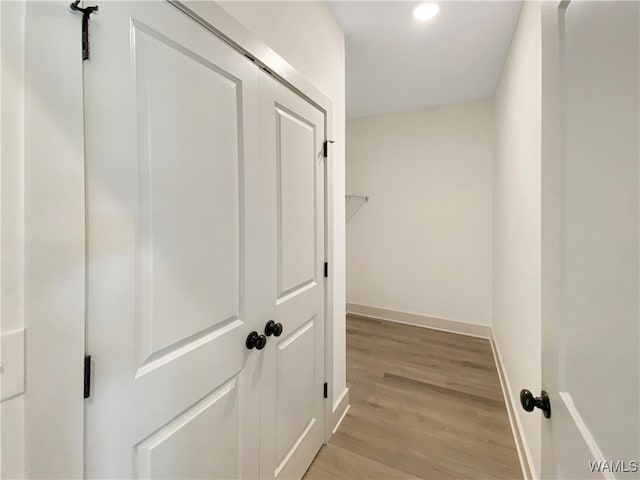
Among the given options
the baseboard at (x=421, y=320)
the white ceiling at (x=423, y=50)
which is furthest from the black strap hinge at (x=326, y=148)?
the baseboard at (x=421, y=320)

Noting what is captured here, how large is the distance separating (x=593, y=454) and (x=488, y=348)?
2957 mm

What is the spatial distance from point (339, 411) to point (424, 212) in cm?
253

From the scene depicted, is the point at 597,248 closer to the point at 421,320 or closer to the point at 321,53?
the point at 321,53

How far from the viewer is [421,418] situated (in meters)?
1.97

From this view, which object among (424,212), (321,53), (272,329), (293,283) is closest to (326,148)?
(321,53)

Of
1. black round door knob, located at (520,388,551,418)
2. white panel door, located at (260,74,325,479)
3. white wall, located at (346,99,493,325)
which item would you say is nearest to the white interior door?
black round door knob, located at (520,388,551,418)

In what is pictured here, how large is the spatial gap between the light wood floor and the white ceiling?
8.72 ft

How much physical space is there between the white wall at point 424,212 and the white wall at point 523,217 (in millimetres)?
931

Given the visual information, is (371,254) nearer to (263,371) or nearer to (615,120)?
(263,371)

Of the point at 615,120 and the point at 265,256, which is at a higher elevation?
the point at 615,120

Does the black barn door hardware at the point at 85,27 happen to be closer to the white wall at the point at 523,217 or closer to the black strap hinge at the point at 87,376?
the black strap hinge at the point at 87,376

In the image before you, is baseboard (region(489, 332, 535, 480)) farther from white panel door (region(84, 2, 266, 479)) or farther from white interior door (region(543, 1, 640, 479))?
white panel door (region(84, 2, 266, 479))

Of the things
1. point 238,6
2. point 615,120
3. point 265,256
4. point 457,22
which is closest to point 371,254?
point 457,22

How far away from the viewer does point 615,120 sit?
1.53 ft
